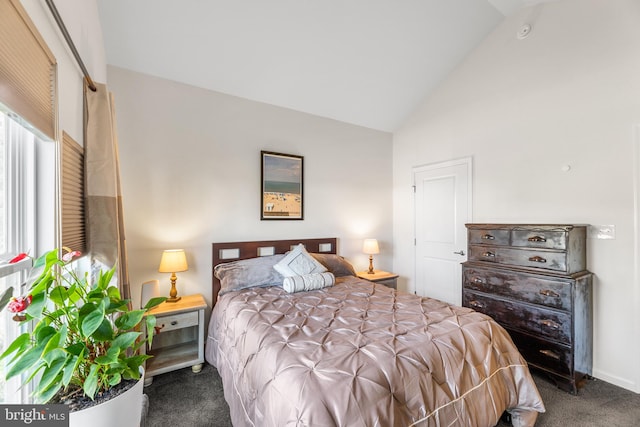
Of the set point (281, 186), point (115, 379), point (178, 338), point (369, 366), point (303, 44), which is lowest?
point (178, 338)

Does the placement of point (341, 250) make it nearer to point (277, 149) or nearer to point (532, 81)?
point (277, 149)

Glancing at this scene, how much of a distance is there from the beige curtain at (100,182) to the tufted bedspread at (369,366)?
1.00m

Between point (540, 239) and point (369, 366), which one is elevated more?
point (540, 239)

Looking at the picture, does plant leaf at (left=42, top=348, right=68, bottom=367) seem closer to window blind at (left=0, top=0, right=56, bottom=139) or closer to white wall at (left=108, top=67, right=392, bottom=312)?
window blind at (left=0, top=0, right=56, bottom=139)

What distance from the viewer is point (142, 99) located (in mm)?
2721

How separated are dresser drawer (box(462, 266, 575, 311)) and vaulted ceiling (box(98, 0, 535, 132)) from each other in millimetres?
2598

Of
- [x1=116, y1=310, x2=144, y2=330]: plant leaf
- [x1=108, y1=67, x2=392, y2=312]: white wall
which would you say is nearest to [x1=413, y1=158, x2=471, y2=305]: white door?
[x1=108, y1=67, x2=392, y2=312]: white wall

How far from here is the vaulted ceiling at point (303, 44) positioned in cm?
243

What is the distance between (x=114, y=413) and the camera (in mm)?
923

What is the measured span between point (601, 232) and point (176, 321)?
3958 mm

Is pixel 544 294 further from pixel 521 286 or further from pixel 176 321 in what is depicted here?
pixel 176 321

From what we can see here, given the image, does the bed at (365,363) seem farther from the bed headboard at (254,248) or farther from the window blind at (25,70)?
the window blind at (25,70)

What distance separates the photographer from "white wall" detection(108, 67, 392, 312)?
2.68 metres

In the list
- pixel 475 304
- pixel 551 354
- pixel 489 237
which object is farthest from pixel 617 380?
pixel 489 237
